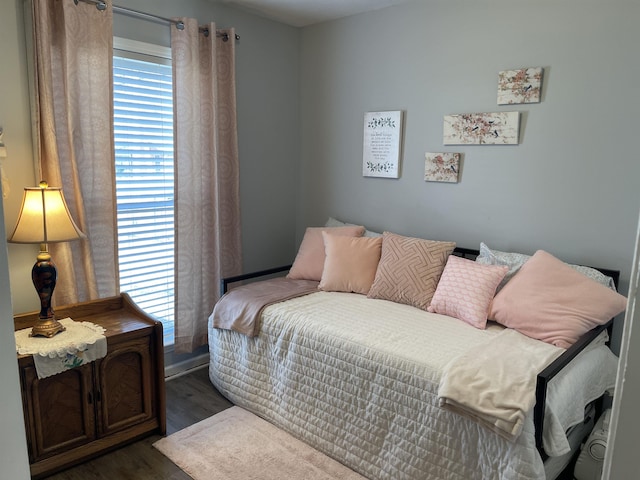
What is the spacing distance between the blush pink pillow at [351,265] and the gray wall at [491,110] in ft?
1.36

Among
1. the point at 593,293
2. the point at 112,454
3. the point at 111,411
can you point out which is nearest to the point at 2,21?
the point at 111,411

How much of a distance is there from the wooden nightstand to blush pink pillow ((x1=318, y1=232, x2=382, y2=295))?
43.4 inches

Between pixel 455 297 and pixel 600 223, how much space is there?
2.83 ft

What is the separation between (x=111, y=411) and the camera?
7.92ft

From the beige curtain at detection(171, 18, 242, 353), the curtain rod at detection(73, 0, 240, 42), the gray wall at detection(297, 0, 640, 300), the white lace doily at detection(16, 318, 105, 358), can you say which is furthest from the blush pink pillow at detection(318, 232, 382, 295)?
the curtain rod at detection(73, 0, 240, 42)

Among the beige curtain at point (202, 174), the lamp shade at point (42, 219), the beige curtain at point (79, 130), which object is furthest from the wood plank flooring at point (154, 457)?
the lamp shade at point (42, 219)

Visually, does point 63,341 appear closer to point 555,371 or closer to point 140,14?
point 140,14

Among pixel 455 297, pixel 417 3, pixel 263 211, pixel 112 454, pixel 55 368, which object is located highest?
pixel 417 3

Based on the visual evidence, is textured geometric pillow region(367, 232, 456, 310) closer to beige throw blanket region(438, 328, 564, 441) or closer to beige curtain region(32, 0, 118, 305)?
beige throw blanket region(438, 328, 564, 441)

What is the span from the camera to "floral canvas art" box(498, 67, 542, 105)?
2.65m

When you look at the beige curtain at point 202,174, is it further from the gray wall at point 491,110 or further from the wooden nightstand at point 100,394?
the gray wall at point 491,110

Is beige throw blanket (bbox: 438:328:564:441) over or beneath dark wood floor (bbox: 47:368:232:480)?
over

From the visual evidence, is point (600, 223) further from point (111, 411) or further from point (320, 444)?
point (111, 411)

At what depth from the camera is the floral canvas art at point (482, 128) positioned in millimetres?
2758
